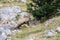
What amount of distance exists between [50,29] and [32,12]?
2.68 meters

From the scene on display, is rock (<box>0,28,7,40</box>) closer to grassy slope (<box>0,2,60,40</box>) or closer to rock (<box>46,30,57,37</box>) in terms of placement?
grassy slope (<box>0,2,60,40</box>)

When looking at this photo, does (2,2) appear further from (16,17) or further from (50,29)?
(50,29)

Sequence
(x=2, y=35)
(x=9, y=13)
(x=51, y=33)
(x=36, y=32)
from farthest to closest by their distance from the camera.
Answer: (x=9, y=13) < (x=36, y=32) < (x=2, y=35) < (x=51, y=33)

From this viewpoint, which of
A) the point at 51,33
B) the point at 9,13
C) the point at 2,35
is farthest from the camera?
the point at 9,13

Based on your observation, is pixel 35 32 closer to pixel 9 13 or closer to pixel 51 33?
pixel 51 33

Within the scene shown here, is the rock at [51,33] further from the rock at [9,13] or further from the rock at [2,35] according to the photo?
the rock at [9,13]

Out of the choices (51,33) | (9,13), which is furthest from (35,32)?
(9,13)

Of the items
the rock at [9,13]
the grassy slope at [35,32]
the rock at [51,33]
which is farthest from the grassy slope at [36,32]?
the rock at [9,13]

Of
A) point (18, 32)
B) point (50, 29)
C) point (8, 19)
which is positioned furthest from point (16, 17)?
Answer: point (50, 29)

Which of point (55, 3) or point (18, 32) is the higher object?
point (55, 3)

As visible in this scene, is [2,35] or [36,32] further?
[36,32]

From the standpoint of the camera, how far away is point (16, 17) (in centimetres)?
1479

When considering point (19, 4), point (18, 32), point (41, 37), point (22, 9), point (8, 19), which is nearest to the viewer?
point (41, 37)

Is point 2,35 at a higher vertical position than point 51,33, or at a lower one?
lower
